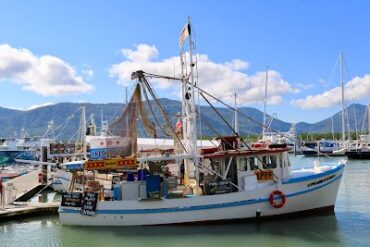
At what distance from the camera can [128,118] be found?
1797cm

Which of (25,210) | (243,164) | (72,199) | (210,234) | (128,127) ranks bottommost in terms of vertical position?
(210,234)

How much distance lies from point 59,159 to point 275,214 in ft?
81.5

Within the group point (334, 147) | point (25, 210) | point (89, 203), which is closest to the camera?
point (89, 203)

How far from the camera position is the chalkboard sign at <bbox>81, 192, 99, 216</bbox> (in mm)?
17453

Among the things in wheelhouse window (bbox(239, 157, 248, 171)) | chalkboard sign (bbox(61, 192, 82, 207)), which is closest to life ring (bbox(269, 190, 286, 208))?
wheelhouse window (bbox(239, 157, 248, 171))

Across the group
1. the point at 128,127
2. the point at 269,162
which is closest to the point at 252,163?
the point at 269,162

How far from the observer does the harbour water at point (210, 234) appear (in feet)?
49.5

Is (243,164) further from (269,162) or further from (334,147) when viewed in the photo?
(334,147)

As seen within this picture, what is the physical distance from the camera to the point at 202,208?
1695 cm

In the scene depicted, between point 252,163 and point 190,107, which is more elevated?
point 190,107

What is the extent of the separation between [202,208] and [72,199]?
5045 millimetres

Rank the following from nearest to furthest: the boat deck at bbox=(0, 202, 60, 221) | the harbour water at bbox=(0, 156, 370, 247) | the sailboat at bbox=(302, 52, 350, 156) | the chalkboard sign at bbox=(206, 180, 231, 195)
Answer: the harbour water at bbox=(0, 156, 370, 247) → the chalkboard sign at bbox=(206, 180, 231, 195) → the boat deck at bbox=(0, 202, 60, 221) → the sailboat at bbox=(302, 52, 350, 156)

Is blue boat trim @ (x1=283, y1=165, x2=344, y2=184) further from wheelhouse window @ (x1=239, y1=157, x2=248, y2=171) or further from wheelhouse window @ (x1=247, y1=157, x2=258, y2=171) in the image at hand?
wheelhouse window @ (x1=239, y1=157, x2=248, y2=171)

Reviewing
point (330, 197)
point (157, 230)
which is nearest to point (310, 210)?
point (330, 197)
